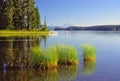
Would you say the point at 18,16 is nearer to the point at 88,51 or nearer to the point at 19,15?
the point at 19,15

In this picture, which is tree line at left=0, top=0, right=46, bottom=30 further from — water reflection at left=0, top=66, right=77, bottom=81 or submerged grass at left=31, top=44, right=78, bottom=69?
water reflection at left=0, top=66, right=77, bottom=81

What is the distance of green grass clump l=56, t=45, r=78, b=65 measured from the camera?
26.5m

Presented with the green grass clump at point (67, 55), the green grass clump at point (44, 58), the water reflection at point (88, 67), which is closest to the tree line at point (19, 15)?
the water reflection at point (88, 67)

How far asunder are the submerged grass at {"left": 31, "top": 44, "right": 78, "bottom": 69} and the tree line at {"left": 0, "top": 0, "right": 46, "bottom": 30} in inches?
2406

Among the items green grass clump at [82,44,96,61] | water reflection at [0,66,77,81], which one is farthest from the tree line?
water reflection at [0,66,77,81]

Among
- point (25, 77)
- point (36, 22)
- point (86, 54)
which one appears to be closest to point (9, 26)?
point (36, 22)

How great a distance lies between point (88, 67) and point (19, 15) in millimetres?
68616

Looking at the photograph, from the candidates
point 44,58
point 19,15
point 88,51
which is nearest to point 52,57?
point 44,58

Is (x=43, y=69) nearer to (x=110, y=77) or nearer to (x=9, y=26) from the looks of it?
(x=110, y=77)

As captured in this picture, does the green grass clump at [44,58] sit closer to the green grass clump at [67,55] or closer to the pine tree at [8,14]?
the green grass clump at [67,55]

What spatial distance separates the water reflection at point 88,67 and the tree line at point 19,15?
198 ft

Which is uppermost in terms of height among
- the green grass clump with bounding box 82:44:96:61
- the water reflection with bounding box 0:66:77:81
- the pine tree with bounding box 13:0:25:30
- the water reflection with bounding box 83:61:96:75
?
the pine tree with bounding box 13:0:25:30

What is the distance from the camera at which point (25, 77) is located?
70.0 feet

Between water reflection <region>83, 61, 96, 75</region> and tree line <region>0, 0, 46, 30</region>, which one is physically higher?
tree line <region>0, 0, 46, 30</region>
